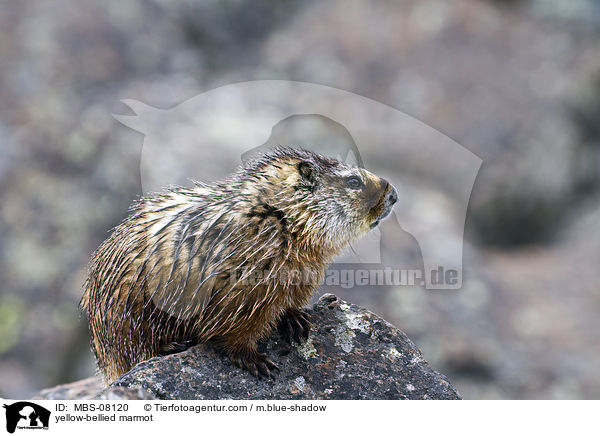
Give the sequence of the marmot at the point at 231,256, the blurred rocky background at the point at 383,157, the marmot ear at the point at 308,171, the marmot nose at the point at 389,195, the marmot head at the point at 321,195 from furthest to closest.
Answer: the blurred rocky background at the point at 383,157 → the marmot nose at the point at 389,195 → the marmot ear at the point at 308,171 → the marmot head at the point at 321,195 → the marmot at the point at 231,256

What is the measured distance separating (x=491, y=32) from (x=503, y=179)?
15.2ft

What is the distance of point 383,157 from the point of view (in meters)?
13.6

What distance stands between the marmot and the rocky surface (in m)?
0.16

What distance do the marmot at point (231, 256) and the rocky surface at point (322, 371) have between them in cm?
16

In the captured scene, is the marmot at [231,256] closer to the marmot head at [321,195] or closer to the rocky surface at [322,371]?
the marmot head at [321,195]

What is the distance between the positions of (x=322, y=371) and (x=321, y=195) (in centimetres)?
146

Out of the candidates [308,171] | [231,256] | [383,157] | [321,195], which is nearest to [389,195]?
[321,195]

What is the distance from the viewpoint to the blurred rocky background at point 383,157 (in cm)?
1060

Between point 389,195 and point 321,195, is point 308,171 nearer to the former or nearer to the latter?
point 321,195

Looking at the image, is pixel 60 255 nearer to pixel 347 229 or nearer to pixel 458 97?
pixel 347 229

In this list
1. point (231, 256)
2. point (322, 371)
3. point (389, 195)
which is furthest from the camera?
point (389, 195)

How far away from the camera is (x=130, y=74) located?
14.9m

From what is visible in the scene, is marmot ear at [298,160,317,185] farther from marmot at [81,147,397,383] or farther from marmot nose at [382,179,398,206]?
marmot nose at [382,179,398,206]

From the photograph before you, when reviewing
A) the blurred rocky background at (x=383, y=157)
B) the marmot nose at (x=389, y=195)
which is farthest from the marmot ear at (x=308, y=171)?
the blurred rocky background at (x=383, y=157)
